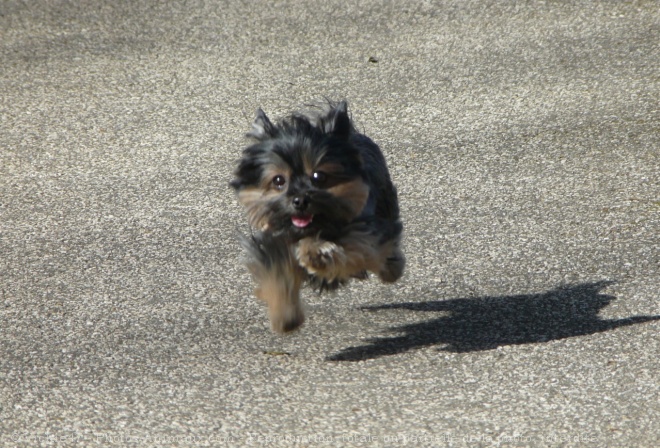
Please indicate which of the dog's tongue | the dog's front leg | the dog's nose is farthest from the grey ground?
the dog's nose

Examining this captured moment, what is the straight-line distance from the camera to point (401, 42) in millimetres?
10133

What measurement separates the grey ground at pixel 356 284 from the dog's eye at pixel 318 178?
96 centimetres

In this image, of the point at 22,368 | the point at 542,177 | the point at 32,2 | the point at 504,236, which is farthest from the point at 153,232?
the point at 32,2

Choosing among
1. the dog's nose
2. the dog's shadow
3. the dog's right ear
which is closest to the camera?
the dog's nose

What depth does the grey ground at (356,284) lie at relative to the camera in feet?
14.6

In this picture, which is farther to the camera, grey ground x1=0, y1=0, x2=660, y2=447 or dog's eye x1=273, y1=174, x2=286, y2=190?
dog's eye x1=273, y1=174, x2=286, y2=190

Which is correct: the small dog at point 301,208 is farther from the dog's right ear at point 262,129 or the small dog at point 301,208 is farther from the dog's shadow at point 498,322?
the dog's shadow at point 498,322

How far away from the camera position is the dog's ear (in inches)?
195

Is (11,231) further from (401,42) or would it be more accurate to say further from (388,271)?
(401,42)

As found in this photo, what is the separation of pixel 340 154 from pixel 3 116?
5.02 m

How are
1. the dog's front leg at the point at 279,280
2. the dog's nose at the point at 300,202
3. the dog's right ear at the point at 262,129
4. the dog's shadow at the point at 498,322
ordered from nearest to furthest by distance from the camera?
1. the dog's nose at the point at 300,202
2. the dog's front leg at the point at 279,280
3. the dog's right ear at the point at 262,129
4. the dog's shadow at the point at 498,322

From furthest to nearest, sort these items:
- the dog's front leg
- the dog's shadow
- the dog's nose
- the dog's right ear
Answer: the dog's shadow → the dog's right ear → the dog's front leg → the dog's nose

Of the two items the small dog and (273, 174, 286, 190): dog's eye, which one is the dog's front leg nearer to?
the small dog

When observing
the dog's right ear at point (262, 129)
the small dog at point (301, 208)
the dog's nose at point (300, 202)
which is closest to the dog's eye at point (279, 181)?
the small dog at point (301, 208)
